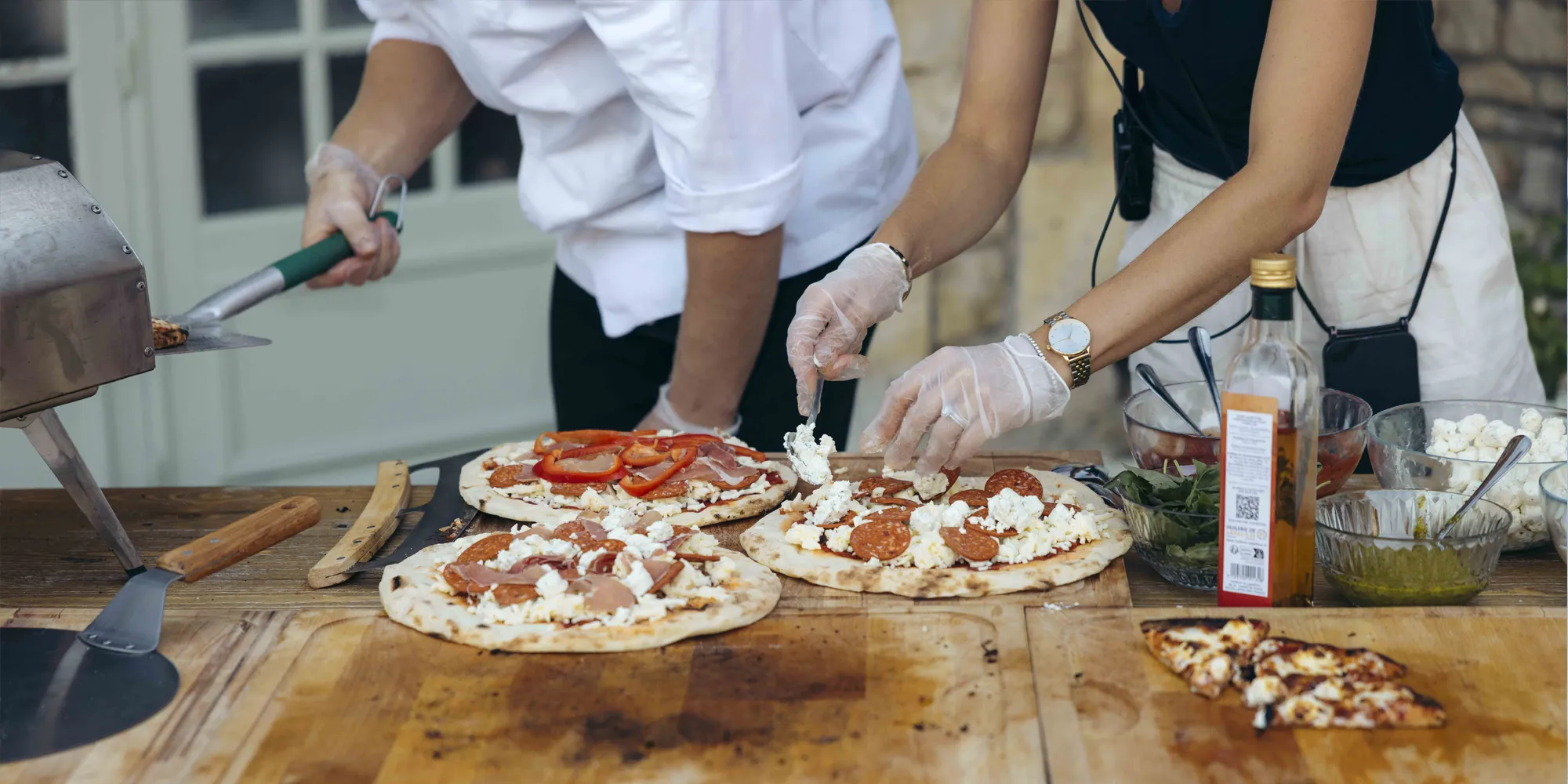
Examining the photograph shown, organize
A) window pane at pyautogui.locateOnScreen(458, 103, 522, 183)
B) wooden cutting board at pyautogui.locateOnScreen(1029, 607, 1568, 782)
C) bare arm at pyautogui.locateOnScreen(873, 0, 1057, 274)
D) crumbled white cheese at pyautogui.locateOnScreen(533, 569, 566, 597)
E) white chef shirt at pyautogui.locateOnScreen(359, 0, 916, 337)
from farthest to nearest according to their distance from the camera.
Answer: window pane at pyautogui.locateOnScreen(458, 103, 522, 183) → bare arm at pyautogui.locateOnScreen(873, 0, 1057, 274) → white chef shirt at pyautogui.locateOnScreen(359, 0, 916, 337) → crumbled white cheese at pyautogui.locateOnScreen(533, 569, 566, 597) → wooden cutting board at pyautogui.locateOnScreen(1029, 607, 1568, 782)

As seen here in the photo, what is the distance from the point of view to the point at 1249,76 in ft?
6.80

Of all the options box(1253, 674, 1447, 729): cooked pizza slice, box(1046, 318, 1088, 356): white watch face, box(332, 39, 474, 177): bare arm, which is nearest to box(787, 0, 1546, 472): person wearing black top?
box(1046, 318, 1088, 356): white watch face

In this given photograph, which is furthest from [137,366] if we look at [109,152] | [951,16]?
[951,16]

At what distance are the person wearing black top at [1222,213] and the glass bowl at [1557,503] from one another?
438 millimetres

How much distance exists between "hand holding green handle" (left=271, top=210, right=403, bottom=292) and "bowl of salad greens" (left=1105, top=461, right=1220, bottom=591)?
1389 millimetres

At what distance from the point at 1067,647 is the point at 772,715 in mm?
334

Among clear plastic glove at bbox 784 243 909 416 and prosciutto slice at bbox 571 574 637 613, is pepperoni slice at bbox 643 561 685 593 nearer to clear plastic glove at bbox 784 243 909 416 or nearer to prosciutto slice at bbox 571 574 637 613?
prosciutto slice at bbox 571 574 637 613

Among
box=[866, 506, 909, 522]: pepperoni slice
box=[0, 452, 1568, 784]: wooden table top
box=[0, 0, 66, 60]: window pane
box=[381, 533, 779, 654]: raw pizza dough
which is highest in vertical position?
box=[0, 0, 66, 60]: window pane

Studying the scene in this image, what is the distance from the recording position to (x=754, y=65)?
2.13m

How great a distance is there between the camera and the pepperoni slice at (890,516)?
179 cm

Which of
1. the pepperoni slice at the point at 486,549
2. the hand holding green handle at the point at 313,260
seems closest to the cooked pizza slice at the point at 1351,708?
the pepperoni slice at the point at 486,549

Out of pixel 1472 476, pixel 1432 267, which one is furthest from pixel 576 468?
pixel 1432 267

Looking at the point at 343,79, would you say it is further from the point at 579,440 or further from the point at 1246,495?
the point at 1246,495

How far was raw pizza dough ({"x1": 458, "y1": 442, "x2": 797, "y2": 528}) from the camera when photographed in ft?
6.24
